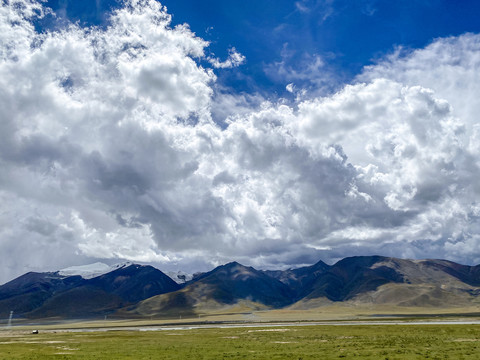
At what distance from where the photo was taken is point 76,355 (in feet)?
228

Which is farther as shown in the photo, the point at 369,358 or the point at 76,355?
the point at 76,355

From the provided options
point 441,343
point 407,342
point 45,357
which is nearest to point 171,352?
point 45,357

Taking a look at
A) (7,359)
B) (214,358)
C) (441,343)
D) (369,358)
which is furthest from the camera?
(441,343)

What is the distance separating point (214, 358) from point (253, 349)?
12311mm

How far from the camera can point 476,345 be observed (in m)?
67.2

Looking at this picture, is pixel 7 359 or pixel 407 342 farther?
pixel 407 342

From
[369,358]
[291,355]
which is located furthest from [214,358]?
Result: [369,358]

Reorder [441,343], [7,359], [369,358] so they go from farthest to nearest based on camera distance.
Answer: [441,343] → [7,359] → [369,358]

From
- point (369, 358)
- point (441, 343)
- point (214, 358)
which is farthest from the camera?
point (441, 343)

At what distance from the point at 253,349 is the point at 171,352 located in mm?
14931

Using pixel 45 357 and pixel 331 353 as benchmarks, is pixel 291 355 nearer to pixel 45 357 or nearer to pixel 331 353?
pixel 331 353

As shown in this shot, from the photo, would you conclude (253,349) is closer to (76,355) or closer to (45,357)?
(76,355)

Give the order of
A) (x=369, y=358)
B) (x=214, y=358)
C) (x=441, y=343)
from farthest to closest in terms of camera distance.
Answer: (x=441, y=343) → (x=214, y=358) → (x=369, y=358)

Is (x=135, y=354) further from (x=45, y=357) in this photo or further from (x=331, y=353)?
(x=331, y=353)
